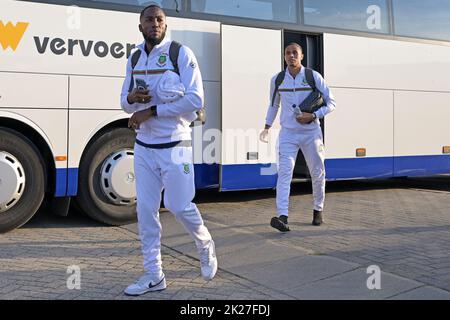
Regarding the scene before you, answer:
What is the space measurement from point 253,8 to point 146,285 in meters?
4.82

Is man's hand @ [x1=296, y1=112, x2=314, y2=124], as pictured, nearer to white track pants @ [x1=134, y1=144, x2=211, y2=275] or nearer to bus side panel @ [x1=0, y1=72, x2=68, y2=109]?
white track pants @ [x1=134, y1=144, x2=211, y2=275]

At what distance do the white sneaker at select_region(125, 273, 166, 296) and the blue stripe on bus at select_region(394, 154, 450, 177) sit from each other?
6.17m

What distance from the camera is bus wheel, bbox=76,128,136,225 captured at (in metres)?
6.76

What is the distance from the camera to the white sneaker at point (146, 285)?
421 centimetres

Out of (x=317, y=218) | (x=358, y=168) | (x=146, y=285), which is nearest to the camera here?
(x=146, y=285)

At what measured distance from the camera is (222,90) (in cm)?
759

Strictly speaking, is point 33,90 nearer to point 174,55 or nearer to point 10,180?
point 10,180

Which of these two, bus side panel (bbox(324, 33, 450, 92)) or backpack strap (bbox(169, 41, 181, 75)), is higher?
bus side panel (bbox(324, 33, 450, 92))

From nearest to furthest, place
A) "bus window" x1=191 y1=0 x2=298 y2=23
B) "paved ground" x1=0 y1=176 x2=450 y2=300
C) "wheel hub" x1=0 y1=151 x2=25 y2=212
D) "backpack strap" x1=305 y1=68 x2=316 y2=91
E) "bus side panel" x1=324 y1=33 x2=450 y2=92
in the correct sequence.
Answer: "paved ground" x1=0 y1=176 x2=450 y2=300
"wheel hub" x1=0 y1=151 x2=25 y2=212
"backpack strap" x1=305 y1=68 x2=316 y2=91
"bus window" x1=191 y1=0 x2=298 y2=23
"bus side panel" x1=324 y1=33 x2=450 y2=92

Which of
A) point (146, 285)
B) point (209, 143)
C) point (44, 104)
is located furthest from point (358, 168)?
point (146, 285)

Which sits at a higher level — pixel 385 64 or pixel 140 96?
pixel 385 64

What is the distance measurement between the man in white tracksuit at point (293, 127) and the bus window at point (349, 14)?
7.03ft

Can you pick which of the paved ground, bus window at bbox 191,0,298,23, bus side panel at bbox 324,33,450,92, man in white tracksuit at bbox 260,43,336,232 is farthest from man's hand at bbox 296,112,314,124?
bus side panel at bbox 324,33,450,92

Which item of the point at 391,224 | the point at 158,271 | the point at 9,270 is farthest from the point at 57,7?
the point at 391,224
